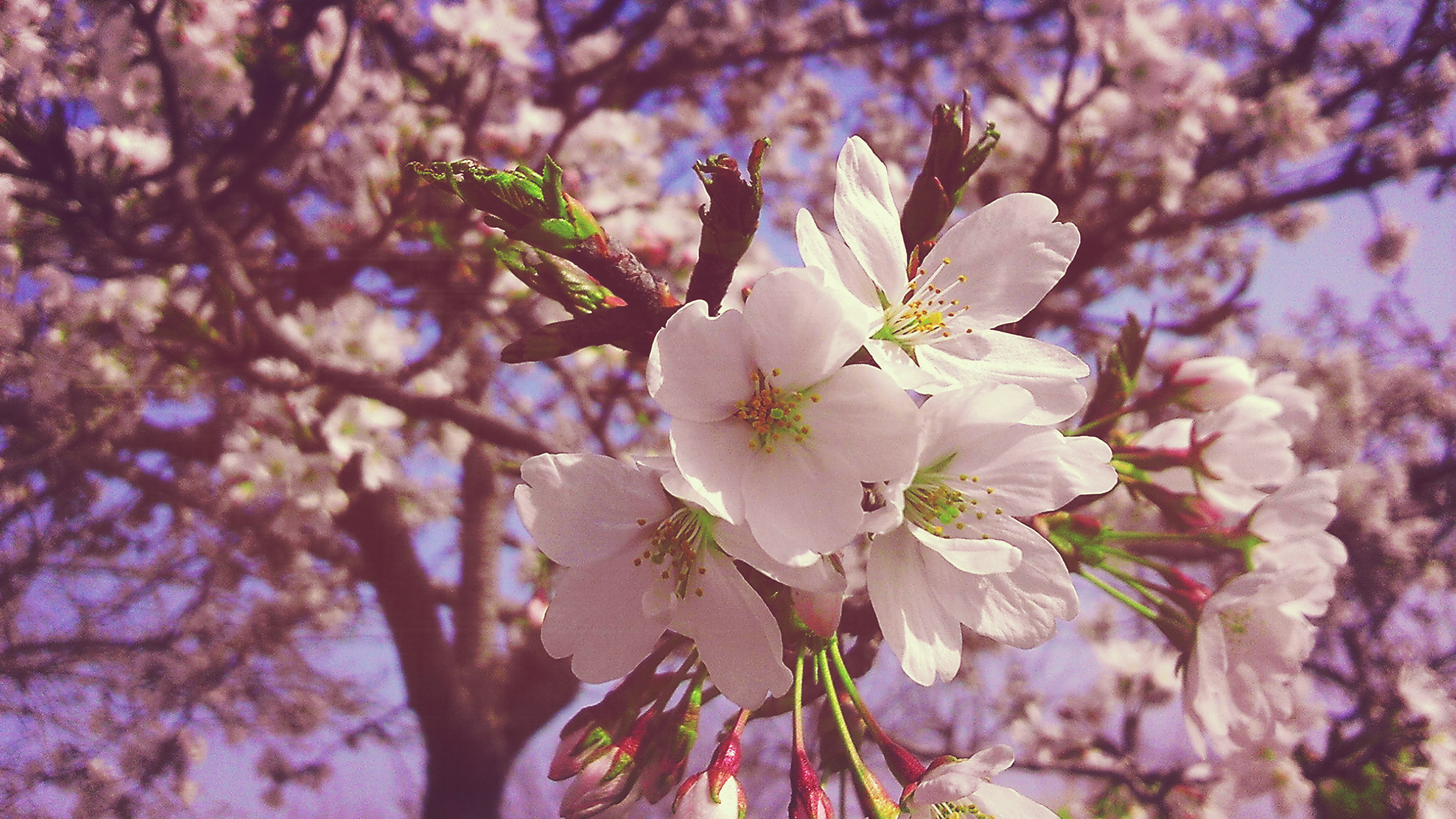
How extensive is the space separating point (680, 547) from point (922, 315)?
35cm

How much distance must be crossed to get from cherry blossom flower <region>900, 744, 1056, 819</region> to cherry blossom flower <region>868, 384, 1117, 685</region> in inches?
4.3

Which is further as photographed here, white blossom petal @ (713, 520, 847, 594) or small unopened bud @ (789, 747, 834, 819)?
small unopened bud @ (789, 747, 834, 819)

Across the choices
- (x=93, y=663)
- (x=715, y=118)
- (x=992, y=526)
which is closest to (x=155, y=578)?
(x=93, y=663)

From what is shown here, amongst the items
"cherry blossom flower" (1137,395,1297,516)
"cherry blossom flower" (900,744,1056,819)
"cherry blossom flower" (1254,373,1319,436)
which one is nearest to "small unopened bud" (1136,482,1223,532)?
"cherry blossom flower" (1137,395,1297,516)

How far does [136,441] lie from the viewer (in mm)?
2506

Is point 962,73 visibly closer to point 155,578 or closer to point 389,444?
point 389,444

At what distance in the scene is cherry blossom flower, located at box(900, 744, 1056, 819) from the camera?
0.69 metres

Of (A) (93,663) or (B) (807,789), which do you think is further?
(A) (93,663)

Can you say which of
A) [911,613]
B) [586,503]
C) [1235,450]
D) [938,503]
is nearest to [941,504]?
[938,503]

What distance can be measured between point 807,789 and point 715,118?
458cm

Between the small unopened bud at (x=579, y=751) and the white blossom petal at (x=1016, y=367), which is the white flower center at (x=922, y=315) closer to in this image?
the white blossom petal at (x=1016, y=367)

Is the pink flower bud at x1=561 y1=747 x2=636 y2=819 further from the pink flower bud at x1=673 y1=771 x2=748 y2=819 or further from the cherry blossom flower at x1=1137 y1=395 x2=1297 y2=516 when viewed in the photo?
the cherry blossom flower at x1=1137 y1=395 x2=1297 y2=516

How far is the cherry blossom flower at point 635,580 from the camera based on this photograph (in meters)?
0.68

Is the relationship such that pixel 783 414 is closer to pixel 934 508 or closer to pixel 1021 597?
pixel 934 508
